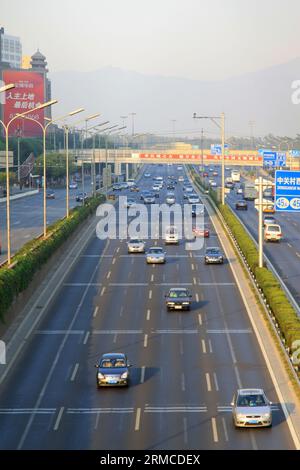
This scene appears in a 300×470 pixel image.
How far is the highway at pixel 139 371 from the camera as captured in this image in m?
36.0

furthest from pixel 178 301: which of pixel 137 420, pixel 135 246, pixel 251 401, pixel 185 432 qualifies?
pixel 135 246

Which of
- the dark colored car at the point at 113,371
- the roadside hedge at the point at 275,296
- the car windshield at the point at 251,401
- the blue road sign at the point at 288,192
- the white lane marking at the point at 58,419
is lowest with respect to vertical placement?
the white lane marking at the point at 58,419

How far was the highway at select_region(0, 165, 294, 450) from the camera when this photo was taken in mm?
36000

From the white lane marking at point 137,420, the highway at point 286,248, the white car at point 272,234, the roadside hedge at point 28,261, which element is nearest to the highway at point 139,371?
the white lane marking at point 137,420

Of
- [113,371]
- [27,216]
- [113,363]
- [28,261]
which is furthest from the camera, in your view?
[27,216]

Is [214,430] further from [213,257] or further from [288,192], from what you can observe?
[213,257]

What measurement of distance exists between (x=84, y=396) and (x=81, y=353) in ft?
24.9

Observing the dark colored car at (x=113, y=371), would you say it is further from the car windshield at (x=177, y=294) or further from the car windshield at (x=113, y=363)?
the car windshield at (x=177, y=294)

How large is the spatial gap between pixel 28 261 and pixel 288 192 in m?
16.4

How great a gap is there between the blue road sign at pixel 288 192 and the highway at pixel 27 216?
22.3m

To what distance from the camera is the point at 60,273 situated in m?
71.4

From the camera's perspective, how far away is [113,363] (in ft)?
143

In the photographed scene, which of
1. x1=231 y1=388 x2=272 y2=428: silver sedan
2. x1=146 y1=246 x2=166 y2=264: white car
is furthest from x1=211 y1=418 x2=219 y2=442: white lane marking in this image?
x1=146 y1=246 x2=166 y2=264: white car
